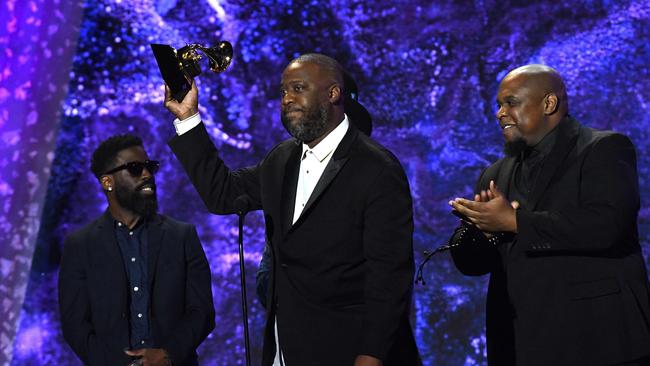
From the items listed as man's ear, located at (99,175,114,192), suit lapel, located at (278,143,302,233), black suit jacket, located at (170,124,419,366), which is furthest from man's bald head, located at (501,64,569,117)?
man's ear, located at (99,175,114,192)

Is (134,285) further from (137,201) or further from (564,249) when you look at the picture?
(564,249)

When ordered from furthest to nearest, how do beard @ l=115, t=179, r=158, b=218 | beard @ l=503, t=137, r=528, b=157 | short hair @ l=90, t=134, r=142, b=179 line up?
short hair @ l=90, t=134, r=142, b=179
beard @ l=115, t=179, r=158, b=218
beard @ l=503, t=137, r=528, b=157

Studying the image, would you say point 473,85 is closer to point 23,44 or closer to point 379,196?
point 379,196

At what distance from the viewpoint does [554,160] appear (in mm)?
3121

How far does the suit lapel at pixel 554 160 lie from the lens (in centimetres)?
309

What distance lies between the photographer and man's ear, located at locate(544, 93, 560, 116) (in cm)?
327

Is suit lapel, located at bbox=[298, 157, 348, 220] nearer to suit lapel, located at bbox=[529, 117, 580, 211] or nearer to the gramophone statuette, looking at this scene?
the gramophone statuette

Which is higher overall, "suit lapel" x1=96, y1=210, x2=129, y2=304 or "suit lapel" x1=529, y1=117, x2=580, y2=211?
"suit lapel" x1=529, y1=117, x2=580, y2=211

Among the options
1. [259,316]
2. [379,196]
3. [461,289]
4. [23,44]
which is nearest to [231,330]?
[259,316]

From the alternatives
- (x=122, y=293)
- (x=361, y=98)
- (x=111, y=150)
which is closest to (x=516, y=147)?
(x=122, y=293)

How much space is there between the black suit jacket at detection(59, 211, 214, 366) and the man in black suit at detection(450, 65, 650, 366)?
1315 mm

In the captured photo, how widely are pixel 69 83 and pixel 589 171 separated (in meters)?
3.80

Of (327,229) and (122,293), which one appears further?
(122,293)

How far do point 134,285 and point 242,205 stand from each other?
42.8 inches
